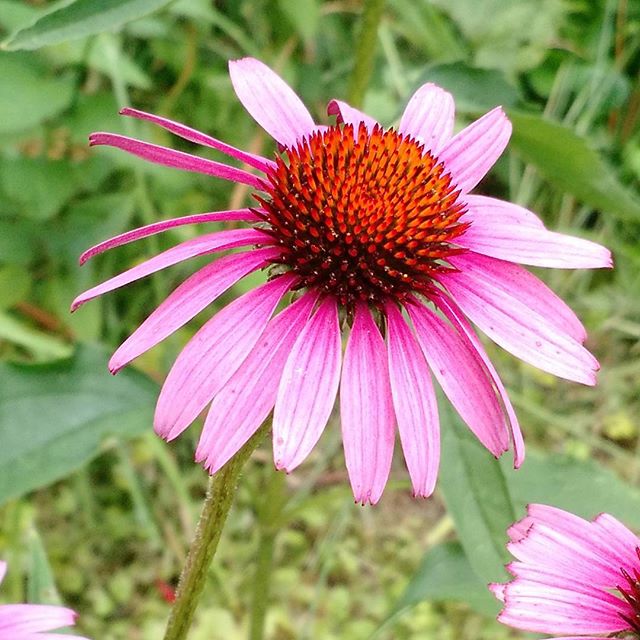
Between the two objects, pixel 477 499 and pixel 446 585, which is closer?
pixel 477 499

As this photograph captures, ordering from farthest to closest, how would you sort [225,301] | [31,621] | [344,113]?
[225,301] < [344,113] < [31,621]

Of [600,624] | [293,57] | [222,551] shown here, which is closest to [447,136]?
[600,624]

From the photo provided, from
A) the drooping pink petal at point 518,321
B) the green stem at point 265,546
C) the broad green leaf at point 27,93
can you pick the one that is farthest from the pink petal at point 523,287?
the broad green leaf at point 27,93

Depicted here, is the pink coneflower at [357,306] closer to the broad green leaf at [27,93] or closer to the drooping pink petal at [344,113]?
the drooping pink petal at [344,113]

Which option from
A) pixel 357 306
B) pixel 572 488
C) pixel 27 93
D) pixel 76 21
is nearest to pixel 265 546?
pixel 572 488

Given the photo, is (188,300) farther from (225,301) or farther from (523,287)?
(225,301)

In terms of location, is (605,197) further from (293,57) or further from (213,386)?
(293,57)

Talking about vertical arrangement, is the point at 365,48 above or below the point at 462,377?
above
